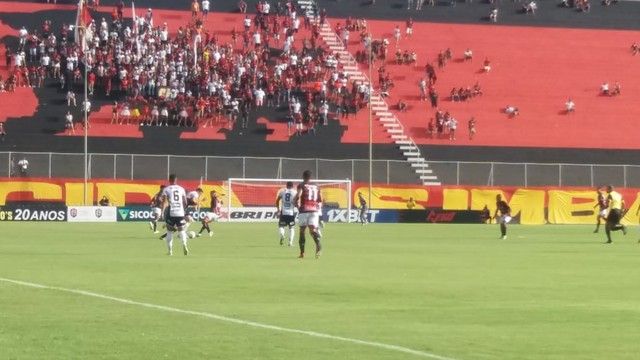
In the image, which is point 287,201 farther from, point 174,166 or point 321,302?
point 174,166

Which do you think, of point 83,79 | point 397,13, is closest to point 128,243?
point 83,79

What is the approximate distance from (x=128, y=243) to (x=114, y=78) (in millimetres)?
38304

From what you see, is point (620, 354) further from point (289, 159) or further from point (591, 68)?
point (591, 68)

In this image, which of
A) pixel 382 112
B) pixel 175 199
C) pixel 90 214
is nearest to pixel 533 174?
pixel 382 112

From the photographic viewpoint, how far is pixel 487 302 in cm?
2222

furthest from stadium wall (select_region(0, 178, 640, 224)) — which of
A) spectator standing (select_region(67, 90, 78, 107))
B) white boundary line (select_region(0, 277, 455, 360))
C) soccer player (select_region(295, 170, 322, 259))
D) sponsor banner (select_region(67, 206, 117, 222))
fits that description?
white boundary line (select_region(0, 277, 455, 360))

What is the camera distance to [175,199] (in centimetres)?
3684

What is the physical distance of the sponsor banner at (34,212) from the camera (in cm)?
6981

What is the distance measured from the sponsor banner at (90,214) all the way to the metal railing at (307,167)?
9.36 ft

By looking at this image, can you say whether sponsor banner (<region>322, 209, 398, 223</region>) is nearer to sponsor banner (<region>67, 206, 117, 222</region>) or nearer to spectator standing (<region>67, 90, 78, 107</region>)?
sponsor banner (<region>67, 206, 117, 222</region>)

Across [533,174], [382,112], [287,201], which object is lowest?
[287,201]

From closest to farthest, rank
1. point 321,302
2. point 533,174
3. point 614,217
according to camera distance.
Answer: point 321,302 → point 614,217 → point 533,174

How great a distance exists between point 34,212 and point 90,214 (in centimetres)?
271

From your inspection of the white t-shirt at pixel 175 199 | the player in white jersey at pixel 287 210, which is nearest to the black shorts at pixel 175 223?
the white t-shirt at pixel 175 199
